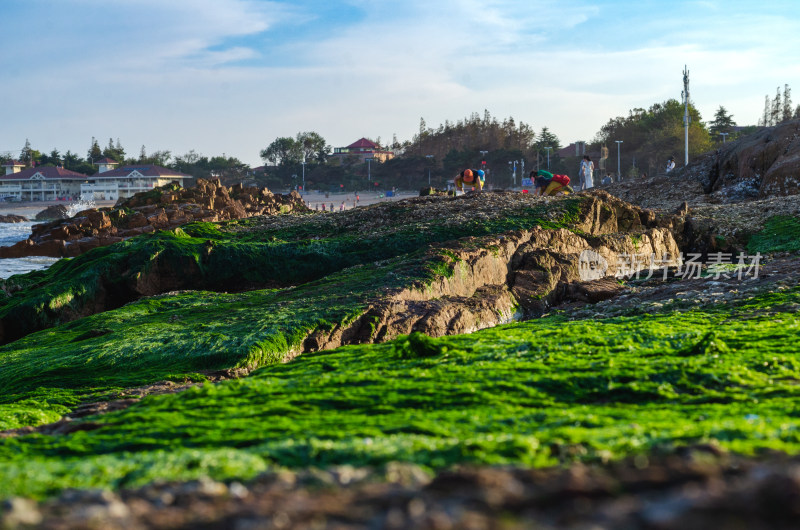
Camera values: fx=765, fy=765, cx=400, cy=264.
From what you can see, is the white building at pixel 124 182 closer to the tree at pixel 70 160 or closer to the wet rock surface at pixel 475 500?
the tree at pixel 70 160

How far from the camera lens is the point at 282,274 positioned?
14938mm

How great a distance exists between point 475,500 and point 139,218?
34665 millimetres

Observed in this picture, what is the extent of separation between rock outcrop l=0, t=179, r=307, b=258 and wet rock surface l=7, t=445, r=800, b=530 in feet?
95.2

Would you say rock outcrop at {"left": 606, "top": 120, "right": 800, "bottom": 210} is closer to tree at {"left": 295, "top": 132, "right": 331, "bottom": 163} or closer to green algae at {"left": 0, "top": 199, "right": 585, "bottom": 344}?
green algae at {"left": 0, "top": 199, "right": 585, "bottom": 344}

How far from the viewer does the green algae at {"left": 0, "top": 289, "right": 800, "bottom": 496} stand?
3701 millimetres

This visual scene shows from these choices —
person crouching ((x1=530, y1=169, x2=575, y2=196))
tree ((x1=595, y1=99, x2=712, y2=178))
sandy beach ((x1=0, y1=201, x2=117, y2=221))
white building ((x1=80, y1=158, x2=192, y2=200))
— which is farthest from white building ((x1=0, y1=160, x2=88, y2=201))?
person crouching ((x1=530, y1=169, x2=575, y2=196))

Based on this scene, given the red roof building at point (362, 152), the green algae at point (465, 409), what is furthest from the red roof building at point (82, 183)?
the green algae at point (465, 409)

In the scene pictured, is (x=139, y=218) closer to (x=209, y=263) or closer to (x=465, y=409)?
(x=209, y=263)

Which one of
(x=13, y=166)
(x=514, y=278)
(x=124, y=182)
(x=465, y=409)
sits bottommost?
(x=465, y=409)

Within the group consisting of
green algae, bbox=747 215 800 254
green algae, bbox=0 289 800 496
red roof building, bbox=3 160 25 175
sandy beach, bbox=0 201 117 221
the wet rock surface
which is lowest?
green algae, bbox=0 289 800 496

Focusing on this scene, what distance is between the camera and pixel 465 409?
5125 mm

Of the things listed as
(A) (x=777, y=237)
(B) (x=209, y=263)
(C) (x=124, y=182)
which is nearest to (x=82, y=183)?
(C) (x=124, y=182)

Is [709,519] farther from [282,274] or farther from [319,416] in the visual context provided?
[282,274]

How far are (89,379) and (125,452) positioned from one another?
4256 mm
